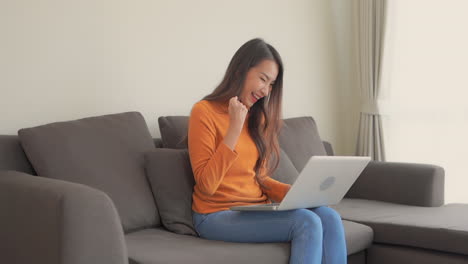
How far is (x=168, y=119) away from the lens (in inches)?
111

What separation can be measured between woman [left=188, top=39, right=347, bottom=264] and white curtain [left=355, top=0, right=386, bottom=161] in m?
1.65

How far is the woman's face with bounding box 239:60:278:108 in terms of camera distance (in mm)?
2469

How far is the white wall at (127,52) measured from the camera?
256cm

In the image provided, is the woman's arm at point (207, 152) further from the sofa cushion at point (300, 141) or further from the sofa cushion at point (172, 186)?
the sofa cushion at point (300, 141)

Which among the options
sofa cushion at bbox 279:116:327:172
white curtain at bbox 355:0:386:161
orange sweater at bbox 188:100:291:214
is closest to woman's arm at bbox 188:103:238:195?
orange sweater at bbox 188:100:291:214

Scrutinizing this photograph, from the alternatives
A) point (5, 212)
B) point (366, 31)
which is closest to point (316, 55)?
point (366, 31)

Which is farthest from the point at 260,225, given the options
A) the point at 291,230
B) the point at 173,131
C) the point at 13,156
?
the point at 13,156

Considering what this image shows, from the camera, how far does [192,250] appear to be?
2.06m

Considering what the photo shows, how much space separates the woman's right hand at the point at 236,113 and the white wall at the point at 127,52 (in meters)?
0.80

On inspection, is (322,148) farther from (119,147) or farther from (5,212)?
(5,212)

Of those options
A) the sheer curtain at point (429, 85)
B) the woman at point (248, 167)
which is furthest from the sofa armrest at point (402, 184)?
the woman at point (248, 167)

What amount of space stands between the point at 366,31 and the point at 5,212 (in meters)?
2.86

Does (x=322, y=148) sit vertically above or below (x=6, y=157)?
below

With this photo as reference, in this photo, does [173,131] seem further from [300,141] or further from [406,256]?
[406,256]
